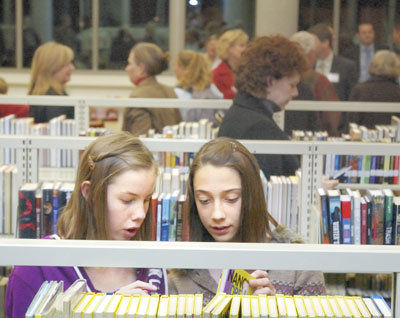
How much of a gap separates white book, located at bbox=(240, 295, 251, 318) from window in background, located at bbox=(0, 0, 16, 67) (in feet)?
32.9

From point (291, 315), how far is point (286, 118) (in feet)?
13.7

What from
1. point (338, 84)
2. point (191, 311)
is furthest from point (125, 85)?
point (191, 311)

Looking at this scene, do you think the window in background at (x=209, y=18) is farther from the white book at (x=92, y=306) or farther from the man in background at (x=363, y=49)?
the white book at (x=92, y=306)

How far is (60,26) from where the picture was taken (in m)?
11.2

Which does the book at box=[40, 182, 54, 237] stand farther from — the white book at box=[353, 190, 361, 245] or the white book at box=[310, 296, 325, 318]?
the white book at box=[310, 296, 325, 318]

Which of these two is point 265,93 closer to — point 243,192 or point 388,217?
point 388,217

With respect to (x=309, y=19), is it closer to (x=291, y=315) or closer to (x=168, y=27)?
(x=168, y=27)

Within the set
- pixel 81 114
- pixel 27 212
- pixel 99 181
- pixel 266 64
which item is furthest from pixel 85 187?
pixel 81 114

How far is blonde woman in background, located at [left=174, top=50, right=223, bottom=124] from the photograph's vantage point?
256 inches

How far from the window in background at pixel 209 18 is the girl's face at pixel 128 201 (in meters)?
8.30

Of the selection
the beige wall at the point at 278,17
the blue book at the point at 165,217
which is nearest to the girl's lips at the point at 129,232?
the blue book at the point at 165,217

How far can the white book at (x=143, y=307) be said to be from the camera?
1409 mm

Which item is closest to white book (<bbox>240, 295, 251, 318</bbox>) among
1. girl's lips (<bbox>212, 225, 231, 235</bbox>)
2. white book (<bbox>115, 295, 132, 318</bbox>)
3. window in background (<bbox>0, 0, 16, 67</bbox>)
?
white book (<bbox>115, 295, 132, 318</bbox>)

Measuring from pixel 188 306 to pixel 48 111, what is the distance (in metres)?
4.56
